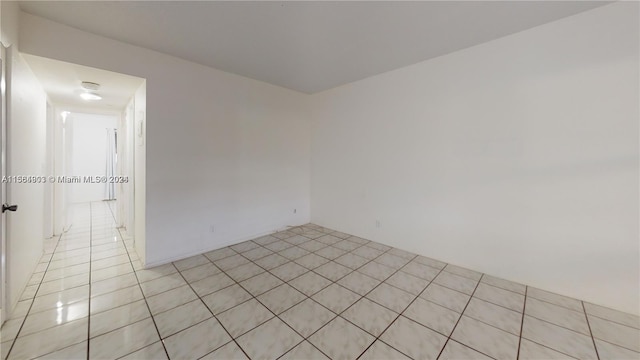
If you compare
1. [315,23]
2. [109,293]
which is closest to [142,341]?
[109,293]

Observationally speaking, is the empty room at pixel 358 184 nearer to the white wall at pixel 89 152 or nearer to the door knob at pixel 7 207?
the door knob at pixel 7 207

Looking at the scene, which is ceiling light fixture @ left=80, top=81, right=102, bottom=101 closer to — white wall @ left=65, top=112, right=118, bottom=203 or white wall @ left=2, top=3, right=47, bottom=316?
white wall @ left=2, top=3, right=47, bottom=316

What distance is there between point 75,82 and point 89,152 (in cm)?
628

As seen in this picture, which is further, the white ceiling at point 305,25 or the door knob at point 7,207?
the white ceiling at point 305,25

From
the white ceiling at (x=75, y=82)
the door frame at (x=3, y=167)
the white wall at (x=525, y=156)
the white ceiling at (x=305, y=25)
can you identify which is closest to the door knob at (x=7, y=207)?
the door frame at (x=3, y=167)

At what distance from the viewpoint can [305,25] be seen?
7.72 feet

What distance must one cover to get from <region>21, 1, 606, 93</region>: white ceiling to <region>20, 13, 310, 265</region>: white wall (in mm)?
223

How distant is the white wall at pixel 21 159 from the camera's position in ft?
6.13

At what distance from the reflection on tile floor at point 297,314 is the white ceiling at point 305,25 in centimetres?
267

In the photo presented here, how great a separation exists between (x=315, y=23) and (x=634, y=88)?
113 inches

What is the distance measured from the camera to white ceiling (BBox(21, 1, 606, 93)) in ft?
6.75

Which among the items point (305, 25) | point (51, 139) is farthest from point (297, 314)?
point (51, 139)

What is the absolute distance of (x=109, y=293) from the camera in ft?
7.64

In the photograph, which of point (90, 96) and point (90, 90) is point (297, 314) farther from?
point (90, 96)
